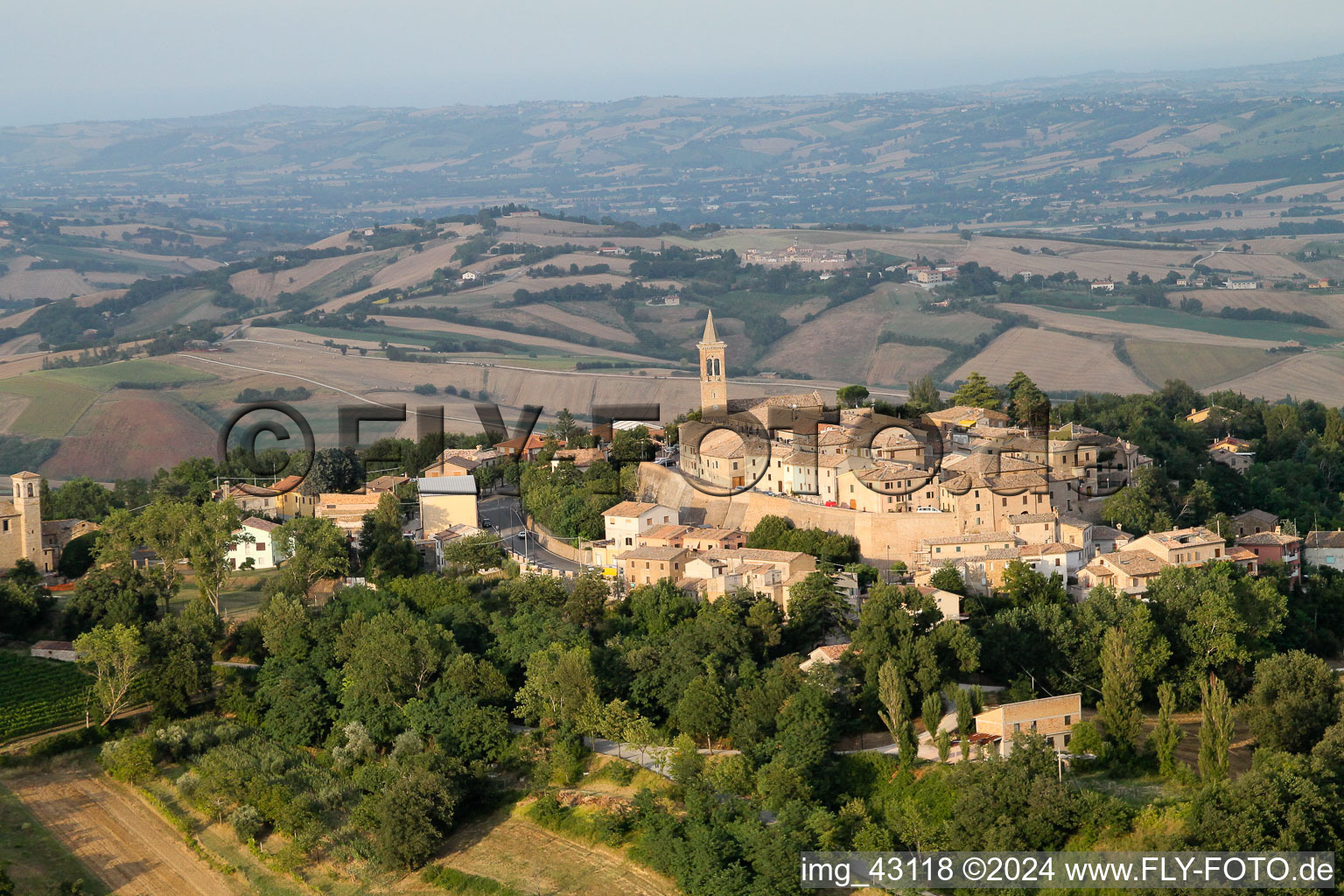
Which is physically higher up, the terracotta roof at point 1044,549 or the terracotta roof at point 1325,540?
the terracotta roof at point 1044,549

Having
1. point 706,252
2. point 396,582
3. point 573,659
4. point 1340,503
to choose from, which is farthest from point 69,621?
point 706,252

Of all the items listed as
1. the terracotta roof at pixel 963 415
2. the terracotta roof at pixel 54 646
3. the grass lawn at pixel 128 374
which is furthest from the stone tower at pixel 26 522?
the grass lawn at pixel 128 374

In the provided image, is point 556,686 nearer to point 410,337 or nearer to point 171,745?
point 171,745

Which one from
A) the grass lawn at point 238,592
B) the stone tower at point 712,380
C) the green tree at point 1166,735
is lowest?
the green tree at point 1166,735

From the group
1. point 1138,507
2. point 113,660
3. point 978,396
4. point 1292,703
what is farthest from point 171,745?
point 978,396

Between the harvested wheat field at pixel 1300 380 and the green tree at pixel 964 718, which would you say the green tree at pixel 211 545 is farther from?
the harvested wheat field at pixel 1300 380

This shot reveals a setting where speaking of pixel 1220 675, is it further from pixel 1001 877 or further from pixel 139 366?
pixel 139 366
